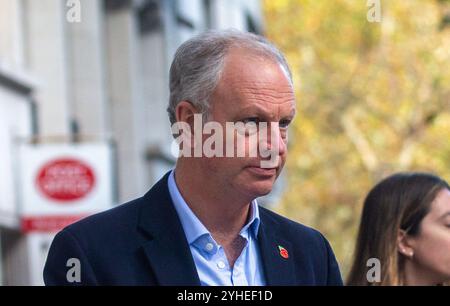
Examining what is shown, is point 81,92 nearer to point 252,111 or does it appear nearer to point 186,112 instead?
point 186,112

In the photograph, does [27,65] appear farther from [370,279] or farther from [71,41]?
[370,279]

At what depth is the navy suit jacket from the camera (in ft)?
10.1

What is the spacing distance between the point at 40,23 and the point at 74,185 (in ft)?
14.3

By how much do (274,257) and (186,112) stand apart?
16.4 inches

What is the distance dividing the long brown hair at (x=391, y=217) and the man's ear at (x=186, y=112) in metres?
1.94

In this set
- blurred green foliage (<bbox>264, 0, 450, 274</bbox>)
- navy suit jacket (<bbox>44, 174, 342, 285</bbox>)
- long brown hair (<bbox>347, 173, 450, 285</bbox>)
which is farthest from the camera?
blurred green foliage (<bbox>264, 0, 450, 274</bbox>)

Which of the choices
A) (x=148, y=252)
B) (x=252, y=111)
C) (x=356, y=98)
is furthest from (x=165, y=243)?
(x=356, y=98)

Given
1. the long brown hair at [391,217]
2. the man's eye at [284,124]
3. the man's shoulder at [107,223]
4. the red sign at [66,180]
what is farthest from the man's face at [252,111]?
the red sign at [66,180]

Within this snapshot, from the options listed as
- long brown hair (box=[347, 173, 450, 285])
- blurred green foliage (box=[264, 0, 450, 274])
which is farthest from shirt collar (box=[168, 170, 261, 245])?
blurred green foliage (box=[264, 0, 450, 274])

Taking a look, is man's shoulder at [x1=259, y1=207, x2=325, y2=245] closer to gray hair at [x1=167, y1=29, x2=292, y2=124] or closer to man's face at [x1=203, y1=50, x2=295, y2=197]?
man's face at [x1=203, y1=50, x2=295, y2=197]

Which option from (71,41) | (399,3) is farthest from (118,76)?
(399,3)

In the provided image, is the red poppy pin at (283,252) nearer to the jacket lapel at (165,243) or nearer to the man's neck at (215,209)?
the man's neck at (215,209)

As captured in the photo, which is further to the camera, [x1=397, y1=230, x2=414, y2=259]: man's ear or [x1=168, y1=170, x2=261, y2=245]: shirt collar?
[x1=397, y1=230, x2=414, y2=259]: man's ear

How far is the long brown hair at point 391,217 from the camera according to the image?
5.14 meters
